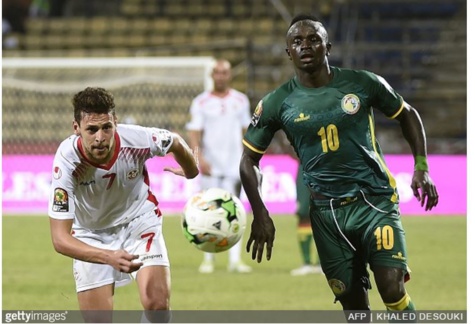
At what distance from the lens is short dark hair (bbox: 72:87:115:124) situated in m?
6.12

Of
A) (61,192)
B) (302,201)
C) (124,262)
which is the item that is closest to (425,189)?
(124,262)

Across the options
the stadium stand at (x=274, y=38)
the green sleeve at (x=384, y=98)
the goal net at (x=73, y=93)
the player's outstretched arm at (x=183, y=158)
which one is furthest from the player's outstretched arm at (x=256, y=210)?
the stadium stand at (x=274, y=38)

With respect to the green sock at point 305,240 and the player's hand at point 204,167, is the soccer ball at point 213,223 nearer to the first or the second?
the green sock at point 305,240

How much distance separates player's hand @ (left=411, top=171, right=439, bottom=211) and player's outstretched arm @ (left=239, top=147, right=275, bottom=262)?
94 cm

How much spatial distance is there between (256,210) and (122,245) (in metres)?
0.99

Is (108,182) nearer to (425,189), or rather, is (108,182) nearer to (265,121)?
(265,121)

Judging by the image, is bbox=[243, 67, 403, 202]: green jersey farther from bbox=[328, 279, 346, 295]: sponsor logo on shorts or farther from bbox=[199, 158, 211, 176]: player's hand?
bbox=[199, 158, 211, 176]: player's hand

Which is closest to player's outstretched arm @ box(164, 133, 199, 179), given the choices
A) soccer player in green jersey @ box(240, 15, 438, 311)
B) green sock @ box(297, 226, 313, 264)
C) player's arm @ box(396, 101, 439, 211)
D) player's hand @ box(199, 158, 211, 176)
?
soccer player in green jersey @ box(240, 15, 438, 311)

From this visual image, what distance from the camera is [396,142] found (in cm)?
2128

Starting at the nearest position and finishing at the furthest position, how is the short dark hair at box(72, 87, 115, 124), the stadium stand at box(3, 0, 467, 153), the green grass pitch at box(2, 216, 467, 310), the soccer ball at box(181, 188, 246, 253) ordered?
the short dark hair at box(72, 87, 115, 124), the soccer ball at box(181, 188, 246, 253), the green grass pitch at box(2, 216, 467, 310), the stadium stand at box(3, 0, 467, 153)

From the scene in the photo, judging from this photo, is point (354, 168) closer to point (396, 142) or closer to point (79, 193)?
point (79, 193)

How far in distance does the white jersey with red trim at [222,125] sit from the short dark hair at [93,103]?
621 centimetres

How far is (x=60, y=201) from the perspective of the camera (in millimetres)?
6188

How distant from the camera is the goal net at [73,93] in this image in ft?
65.1
